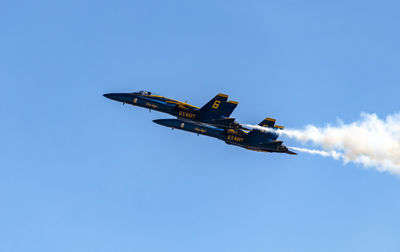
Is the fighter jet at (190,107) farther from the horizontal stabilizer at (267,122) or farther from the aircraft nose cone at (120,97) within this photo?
the horizontal stabilizer at (267,122)

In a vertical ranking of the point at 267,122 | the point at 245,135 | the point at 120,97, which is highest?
the point at 120,97

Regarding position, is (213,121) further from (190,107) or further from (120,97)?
(120,97)

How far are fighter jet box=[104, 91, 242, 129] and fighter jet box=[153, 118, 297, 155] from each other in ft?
7.97

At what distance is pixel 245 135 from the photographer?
12812cm

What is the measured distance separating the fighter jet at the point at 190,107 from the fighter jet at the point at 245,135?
243 cm

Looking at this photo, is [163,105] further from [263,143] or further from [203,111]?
[263,143]

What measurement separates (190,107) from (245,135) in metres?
9.51

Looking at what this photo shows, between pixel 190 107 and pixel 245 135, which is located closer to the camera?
pixel 190 107

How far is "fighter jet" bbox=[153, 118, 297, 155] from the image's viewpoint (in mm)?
126500

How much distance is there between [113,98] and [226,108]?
16.2m

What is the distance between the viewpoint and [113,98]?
126438 millimetres

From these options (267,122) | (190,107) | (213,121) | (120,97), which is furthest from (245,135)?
(120,97)

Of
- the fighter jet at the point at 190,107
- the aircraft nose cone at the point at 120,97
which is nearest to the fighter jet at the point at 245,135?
the fighter jet at the point at 190,107

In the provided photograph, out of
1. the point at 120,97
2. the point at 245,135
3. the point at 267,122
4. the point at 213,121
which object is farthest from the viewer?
the point at 267,122
